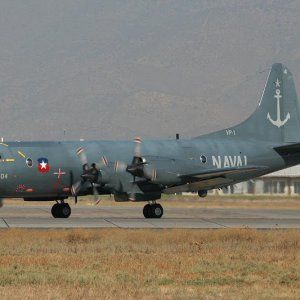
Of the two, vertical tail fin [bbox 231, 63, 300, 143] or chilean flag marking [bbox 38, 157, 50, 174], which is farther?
vertical tail fin [bbox 231, 63, 300, 143]

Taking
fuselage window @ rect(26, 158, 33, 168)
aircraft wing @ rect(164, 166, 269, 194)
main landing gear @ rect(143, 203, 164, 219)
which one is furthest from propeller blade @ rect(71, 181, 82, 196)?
aircraft wing @ rect(164, 166, 269, 194)

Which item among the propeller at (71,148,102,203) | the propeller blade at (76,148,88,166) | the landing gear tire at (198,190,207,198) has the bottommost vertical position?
the landing gear tire at (198,190,207,198)

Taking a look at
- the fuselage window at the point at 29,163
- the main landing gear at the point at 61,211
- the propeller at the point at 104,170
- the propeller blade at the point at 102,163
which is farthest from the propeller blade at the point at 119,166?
the fuselage window at the point at 29,163

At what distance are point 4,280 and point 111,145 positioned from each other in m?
28.4

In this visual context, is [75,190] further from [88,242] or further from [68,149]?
[88,242]

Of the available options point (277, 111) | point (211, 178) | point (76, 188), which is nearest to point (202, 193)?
point (211, 178)

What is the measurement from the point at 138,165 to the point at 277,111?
44.9 ft

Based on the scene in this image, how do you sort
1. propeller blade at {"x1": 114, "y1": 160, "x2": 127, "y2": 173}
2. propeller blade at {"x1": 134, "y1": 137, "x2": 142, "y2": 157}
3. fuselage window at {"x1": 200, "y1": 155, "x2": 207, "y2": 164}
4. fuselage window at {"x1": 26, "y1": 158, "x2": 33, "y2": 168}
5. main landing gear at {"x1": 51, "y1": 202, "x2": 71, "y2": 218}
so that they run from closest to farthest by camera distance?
fuselage window at {"x1": 26, "y1": 158, "x2": 33, "y2": 168} < propeller blade at {"x1": 114, "y1": 160, "x2": 127, "y2": 173} < main landing gear at {"x1": 51, "y1": 202, "x2": 71, "y2": 218} < propeller blade at {"x1": 134, "y1": 137, "x2": 142, "y2": 157} < fuselage window at {"x1": 200, "y1": 155, "x2": 207, "y2": 164}

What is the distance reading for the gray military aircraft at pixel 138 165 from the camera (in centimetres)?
4969

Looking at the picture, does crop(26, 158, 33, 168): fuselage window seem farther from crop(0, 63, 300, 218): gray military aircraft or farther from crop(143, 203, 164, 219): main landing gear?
crop(143, 203, 164, 219): main landing gear

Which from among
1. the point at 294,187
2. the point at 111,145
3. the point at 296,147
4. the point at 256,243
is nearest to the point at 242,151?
the point at 296,147

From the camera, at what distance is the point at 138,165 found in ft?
169

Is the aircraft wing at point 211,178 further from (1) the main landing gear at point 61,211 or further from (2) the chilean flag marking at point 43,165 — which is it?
(2) the chilean flag marking at point 43,165

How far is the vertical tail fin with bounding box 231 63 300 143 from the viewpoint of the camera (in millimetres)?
60000
